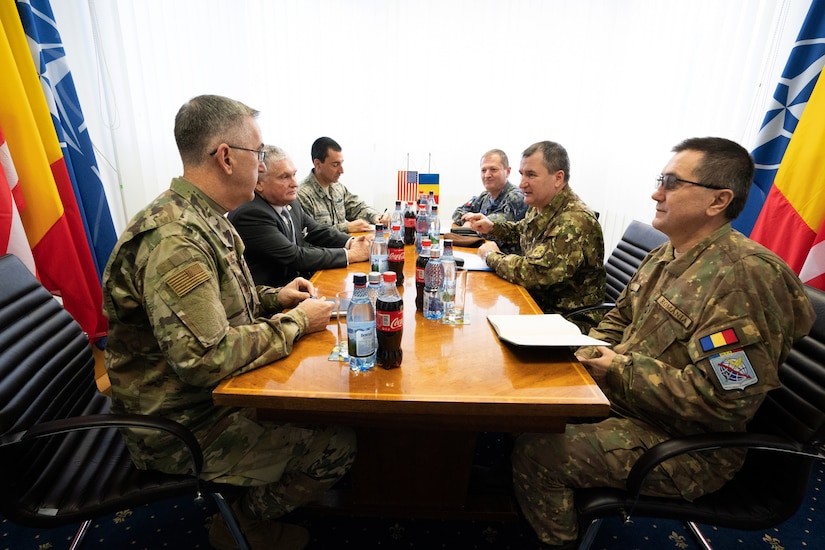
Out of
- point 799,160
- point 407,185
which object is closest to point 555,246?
point 799,160

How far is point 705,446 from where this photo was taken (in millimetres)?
1025

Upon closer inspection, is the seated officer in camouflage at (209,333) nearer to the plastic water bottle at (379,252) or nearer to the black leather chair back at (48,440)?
the black leather chair back at (48,440)

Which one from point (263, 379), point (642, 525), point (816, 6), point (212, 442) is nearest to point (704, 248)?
point (642, 525)

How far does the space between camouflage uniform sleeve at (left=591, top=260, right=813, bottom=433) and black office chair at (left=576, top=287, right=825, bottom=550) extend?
77 millimetres

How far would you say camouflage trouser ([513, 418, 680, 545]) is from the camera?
1.17 meters

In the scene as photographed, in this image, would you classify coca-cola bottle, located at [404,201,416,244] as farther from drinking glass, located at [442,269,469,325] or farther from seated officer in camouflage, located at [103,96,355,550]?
seated officer in camouflage, located at [103,96,355,550]

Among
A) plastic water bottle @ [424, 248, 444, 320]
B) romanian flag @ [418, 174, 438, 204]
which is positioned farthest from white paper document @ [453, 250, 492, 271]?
romanian flag @ [418, 174, 438, 204]

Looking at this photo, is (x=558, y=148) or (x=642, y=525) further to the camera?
(x=558, y=148)

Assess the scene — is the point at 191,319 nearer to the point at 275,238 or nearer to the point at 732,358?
the point at 275,238

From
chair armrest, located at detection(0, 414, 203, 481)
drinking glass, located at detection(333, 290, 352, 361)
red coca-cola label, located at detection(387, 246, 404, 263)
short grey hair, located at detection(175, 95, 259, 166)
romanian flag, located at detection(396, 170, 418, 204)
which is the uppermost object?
short grey hair, located at detection(175, 95, 259, 166)

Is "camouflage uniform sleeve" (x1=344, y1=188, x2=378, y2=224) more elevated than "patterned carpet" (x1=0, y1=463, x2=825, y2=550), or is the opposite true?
"camouflage uniform sleeve" (x1=344, y1=188, x2=378, y2=224)

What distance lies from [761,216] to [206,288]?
2.69 meters

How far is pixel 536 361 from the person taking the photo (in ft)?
3.82

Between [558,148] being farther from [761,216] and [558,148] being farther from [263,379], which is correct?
[263,379]
